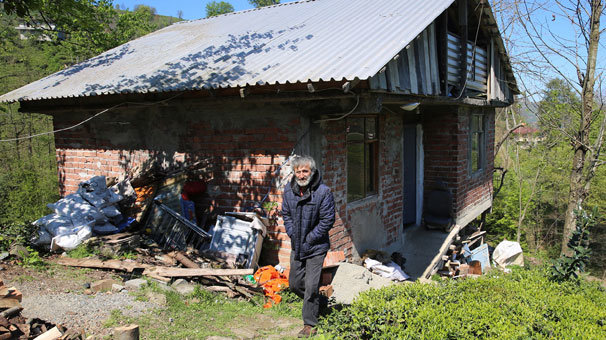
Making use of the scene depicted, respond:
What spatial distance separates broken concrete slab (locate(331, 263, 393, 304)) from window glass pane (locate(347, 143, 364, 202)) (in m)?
1.28

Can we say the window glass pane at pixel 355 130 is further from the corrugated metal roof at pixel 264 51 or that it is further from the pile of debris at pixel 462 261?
Answer: the pile of debris at pixel 462 261

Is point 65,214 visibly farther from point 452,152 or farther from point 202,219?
point 452,152

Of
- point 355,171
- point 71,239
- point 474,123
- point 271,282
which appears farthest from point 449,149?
point 71,239

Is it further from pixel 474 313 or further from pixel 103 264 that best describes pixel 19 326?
pixel 474 313

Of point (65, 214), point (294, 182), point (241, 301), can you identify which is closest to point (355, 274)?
point (241, 301)

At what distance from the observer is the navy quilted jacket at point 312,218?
4.41 meters

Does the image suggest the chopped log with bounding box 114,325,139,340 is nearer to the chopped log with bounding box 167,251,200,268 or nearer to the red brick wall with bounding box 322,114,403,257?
the chopped log with bounding box 167,251,200,268

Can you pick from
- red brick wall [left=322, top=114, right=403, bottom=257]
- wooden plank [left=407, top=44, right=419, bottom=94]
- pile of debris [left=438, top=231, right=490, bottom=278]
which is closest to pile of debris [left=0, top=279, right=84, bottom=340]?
red brick wall [left=322, top=114, right=403, bottom=257]

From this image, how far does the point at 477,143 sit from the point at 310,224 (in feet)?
27.4

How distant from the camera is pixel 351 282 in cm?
581

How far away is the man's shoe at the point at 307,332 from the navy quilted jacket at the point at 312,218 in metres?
0.71

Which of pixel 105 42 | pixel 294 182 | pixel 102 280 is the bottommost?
pixel 102 280

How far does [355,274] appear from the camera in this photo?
594 cm

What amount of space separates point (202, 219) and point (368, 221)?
9.09ft
